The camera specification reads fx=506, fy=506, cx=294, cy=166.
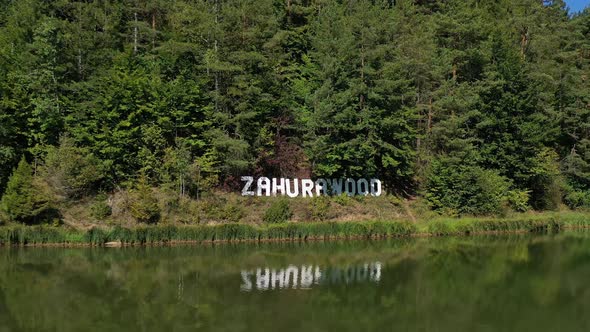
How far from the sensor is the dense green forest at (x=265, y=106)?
33531 millimetres

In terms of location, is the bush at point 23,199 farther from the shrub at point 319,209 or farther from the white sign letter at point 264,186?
the shrub at point 319,209

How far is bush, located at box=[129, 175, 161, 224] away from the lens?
31.0 metres

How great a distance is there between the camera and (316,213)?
3525 cm

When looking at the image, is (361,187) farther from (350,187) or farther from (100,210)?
(100,210)

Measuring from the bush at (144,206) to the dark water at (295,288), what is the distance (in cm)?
333

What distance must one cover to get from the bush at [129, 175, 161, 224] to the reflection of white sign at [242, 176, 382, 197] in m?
6.55

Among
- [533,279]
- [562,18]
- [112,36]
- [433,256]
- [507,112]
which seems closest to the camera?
[533,279]

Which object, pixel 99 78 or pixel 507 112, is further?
pixel 507 112

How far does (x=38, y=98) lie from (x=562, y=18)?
53.7 metres

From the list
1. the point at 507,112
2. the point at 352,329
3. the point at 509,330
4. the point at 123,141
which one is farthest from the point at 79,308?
the point at 507,112

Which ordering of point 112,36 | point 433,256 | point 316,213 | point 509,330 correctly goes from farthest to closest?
1. point 112,36
2. point 316,213
3. point 433,256
4. point 509,330

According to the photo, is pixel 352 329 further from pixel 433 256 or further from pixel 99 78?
pixel 99 78

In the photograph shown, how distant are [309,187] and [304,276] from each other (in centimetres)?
1505

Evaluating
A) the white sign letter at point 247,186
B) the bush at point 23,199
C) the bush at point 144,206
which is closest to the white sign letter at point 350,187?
the white sign letter at point 247,186
